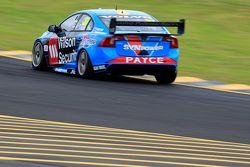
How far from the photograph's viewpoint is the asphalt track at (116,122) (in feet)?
27.7

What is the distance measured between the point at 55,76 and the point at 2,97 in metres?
3.81

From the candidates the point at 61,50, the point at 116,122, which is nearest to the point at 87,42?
the point at 61,50

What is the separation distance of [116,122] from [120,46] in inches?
197

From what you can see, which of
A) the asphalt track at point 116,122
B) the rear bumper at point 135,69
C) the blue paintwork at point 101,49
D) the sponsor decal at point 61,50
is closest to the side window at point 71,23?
the sponsor decal at point 61,50

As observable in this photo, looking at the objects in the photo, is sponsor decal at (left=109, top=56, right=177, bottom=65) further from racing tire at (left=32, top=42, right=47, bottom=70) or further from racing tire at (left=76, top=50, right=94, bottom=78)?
racing tire at (left=32, top=42, right=47, bottom=70)

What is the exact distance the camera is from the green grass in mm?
20922

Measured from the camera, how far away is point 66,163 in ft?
25.8

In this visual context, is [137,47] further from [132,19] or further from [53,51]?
[53,51]

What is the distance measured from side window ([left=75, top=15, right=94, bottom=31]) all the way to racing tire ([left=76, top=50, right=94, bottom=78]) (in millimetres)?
591

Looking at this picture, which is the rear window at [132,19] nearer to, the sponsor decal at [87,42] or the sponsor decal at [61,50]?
the sponsor decal at [87,42]

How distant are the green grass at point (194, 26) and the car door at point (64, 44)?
284cm

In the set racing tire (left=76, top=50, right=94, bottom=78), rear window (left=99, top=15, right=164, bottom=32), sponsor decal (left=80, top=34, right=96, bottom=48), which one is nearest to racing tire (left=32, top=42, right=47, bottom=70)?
racing tire (left=76, top=50, right=94, bottom=78)

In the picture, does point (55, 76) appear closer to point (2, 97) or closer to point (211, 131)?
point (2, 97)

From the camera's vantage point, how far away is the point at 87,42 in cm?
1694
